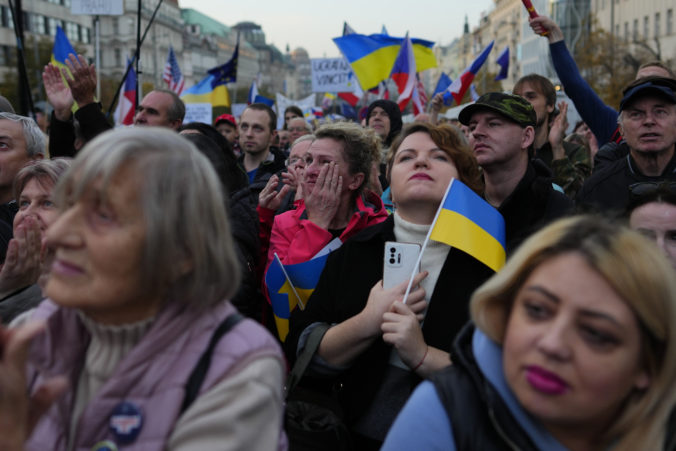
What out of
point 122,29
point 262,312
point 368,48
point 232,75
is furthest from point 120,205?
point 122,29

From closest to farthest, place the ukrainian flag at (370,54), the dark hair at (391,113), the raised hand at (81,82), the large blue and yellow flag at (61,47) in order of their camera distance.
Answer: the raised hand at (81,82), the dark hair at (391,113), the large blue and yellow flag at (61,47), the ukrainian flag at (370,54)

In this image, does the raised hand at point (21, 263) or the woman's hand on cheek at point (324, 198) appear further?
the woman's hand on cheek at point (324, 198)

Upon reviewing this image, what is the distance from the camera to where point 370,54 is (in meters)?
10.3

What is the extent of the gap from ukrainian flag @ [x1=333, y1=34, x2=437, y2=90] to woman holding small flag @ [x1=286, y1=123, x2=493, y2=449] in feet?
24.1

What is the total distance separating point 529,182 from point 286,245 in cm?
130

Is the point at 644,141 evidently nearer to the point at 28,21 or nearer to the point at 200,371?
the point at 200,371

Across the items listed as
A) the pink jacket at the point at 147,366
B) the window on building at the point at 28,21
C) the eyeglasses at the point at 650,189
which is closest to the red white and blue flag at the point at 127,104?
the eyeglasses at the point at 650,189

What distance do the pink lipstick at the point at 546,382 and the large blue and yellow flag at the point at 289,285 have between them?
171cm

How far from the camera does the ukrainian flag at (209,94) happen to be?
1270 centimetres

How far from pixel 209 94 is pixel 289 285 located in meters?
10.2

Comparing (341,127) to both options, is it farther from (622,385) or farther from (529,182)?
(622,385)

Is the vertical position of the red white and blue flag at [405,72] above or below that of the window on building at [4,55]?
below

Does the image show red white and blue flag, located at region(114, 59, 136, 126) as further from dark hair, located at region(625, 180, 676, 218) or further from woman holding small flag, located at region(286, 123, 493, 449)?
dark hair, located at region(625, 180, 676, 218)

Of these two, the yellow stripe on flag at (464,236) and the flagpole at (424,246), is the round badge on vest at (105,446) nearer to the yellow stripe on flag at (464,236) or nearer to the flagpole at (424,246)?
the flagpole at (424,246)
